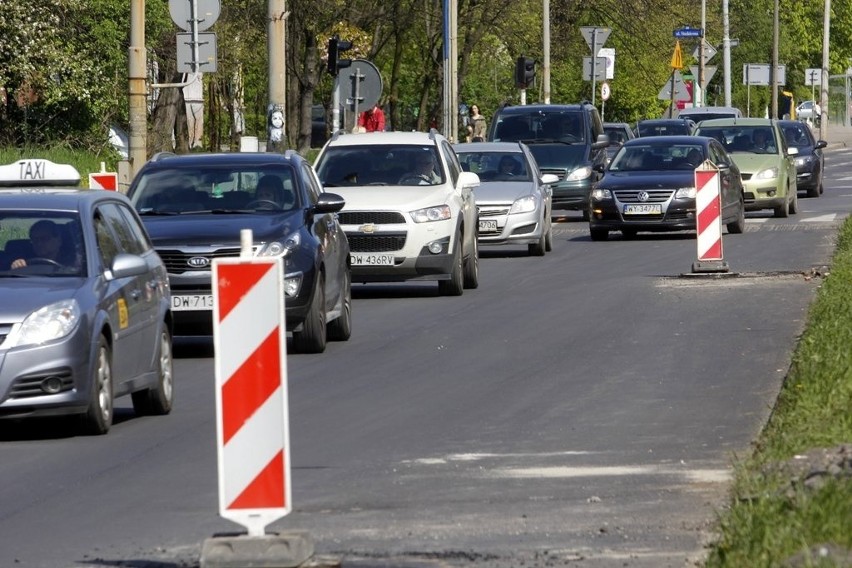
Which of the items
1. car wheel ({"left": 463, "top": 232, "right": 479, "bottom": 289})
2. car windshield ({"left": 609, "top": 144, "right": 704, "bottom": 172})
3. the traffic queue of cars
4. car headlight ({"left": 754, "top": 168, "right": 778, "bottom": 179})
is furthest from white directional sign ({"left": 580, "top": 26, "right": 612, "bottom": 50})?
car wheel ({"left": 463, "top": 232, "right": 479, "bottom": 289})

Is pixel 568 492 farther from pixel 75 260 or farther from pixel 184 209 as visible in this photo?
pixel 184 209

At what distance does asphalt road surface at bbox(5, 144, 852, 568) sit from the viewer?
322 inches

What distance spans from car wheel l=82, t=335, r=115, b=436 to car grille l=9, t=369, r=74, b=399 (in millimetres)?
200

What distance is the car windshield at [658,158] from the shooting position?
105 feet

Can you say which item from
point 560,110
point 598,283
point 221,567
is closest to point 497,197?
point 598,283

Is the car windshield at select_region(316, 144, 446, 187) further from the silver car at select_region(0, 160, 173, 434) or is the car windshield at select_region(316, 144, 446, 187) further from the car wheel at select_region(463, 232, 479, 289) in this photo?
the silver car at select_region(0, 160, 173, 434)

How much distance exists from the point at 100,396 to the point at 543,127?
25.9 meters

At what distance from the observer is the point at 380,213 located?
21.3 metres

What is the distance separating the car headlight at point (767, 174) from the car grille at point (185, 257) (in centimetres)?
2085

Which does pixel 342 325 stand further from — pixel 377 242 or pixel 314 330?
pixel 377 242

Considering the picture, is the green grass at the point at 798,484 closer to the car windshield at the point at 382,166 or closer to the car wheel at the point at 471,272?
the car wheel at the point at 471,272

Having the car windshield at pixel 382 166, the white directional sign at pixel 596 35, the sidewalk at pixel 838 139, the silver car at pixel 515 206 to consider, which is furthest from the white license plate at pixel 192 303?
the sidewalk at pixel 838 139

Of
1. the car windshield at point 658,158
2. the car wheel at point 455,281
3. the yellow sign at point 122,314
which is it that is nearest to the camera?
the yellow sign at point 122,314

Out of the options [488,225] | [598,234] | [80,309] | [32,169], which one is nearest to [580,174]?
[598,234]
